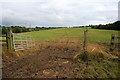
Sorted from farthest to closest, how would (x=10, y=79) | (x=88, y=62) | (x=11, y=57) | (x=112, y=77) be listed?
1. (x=11, y=57)
2. (x=88, y=62)
3. (x=112, y=77)
4. (x=10, y=79)

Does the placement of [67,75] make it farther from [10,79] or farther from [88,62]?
[10,79]

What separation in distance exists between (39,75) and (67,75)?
1168mm

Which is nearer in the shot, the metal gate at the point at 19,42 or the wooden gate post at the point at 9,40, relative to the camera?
the wooden gate post at the point at 9,40

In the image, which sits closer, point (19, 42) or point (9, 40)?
point (9, 40)

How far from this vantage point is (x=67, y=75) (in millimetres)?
4039

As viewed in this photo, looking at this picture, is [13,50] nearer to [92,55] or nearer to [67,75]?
[67,75]

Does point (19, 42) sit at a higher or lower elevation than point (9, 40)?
lower

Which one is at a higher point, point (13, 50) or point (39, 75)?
point (13, 50)

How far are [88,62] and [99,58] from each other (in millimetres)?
1132

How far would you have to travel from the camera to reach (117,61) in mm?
5762

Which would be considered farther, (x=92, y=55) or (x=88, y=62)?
(x=92, y=55)

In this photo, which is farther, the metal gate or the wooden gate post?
the metal gate

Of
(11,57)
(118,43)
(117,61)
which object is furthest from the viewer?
(118,43)

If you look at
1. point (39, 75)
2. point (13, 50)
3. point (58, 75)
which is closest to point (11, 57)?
point (13, 50)
